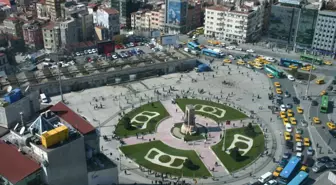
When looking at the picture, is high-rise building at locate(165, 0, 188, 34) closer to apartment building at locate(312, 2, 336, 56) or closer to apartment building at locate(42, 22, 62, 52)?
apartment building at locate(42, 22, 62, 52)

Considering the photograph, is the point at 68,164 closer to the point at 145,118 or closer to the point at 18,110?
the point at 18,110

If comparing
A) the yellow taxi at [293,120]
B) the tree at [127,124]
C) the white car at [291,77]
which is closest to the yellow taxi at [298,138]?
the yellow taxi at [293,120]

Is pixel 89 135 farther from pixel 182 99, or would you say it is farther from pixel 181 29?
pixel 181 29

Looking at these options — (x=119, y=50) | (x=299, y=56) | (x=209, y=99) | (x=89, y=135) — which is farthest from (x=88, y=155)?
(x=299, y=56)

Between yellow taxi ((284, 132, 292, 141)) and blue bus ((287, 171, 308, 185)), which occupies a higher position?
yellow taxi ((284, 132, 292, 141))

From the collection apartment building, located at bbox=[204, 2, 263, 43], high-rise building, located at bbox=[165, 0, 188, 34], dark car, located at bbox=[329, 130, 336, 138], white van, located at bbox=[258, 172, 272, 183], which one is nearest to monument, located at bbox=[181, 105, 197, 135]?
white van, located at bbox=[258, 172, 272, 183]

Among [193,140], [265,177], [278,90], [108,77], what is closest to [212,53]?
[278,90]
